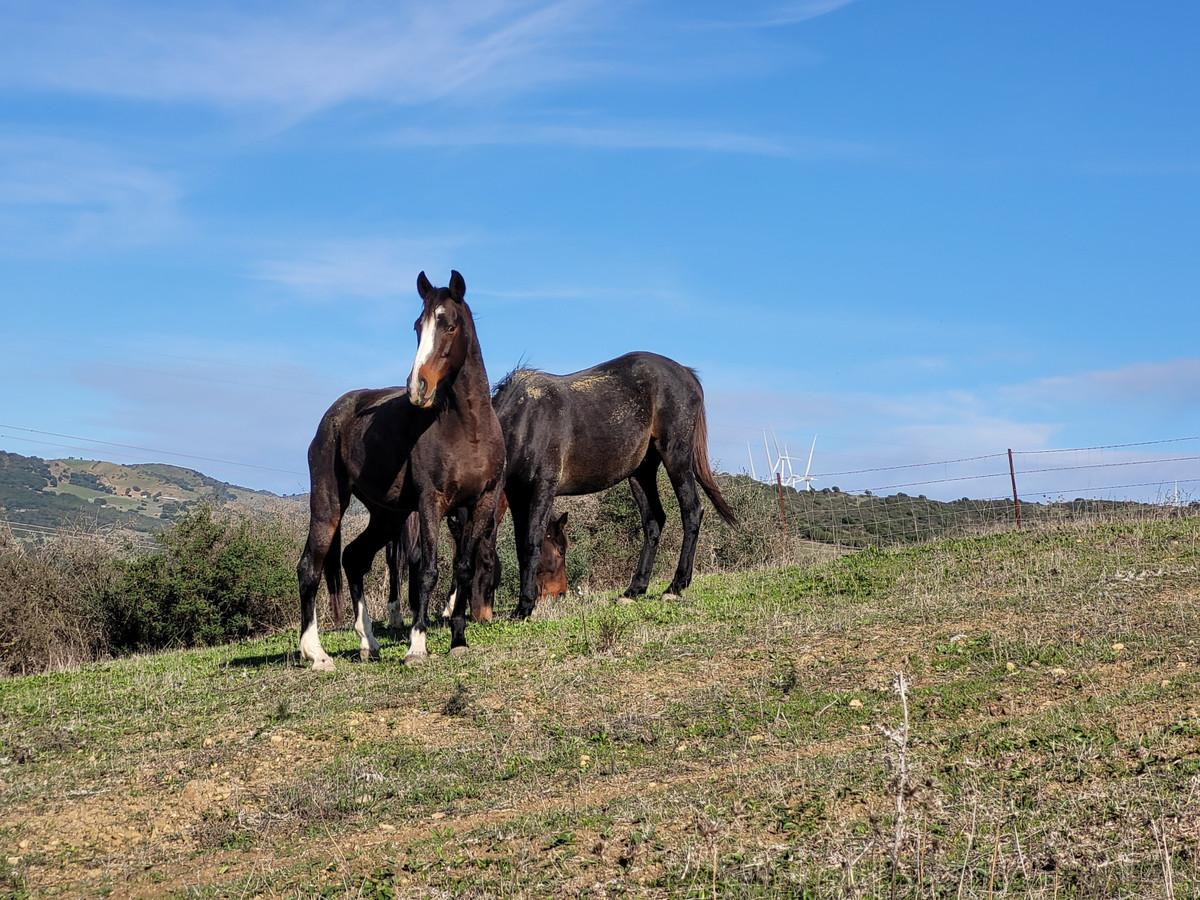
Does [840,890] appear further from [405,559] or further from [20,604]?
[20,604]

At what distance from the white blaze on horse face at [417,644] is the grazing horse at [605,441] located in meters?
2.46

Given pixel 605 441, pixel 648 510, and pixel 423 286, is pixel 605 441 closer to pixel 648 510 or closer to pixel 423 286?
pixel 648 510

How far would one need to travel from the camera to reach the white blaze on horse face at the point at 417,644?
33.0 ft

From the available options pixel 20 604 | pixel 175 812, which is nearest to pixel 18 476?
pixel 20 604

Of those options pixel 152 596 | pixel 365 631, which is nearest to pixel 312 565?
pixel 365 631

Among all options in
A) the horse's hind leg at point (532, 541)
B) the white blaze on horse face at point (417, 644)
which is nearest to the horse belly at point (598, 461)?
the horse's hind leg at point (532, 541)

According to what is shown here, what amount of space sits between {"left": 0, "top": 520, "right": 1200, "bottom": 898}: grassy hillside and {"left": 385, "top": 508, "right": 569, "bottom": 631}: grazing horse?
3.07 feet

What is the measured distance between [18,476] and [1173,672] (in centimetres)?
10953

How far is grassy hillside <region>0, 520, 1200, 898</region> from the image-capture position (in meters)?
4.91

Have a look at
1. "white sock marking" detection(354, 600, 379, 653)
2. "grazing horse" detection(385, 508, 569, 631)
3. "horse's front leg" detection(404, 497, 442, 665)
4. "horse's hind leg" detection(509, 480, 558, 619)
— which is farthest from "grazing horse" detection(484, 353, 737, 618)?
"horse's front leg" detection(404, 497, 442, 665)

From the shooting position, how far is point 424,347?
9820 millimetres

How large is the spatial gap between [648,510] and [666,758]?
24.3 ft

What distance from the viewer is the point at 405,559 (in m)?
14.4

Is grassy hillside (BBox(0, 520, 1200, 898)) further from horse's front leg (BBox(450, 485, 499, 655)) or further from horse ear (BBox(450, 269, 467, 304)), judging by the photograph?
horse ear (BBox(450, 269, 467, 304))
